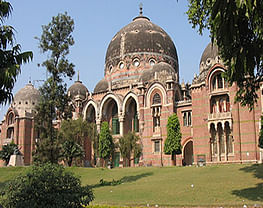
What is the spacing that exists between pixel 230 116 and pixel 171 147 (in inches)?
281

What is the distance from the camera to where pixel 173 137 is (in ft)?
125

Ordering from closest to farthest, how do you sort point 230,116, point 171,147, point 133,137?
1. point 230,116
2. point 171,147
3. point 133,137

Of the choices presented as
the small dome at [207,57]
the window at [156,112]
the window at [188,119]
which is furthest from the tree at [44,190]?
the small dome at [207,57]

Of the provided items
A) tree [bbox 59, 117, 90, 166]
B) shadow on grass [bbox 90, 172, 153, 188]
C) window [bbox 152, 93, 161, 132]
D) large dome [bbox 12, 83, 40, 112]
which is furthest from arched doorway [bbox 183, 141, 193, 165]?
large dome [bbox 12, 83, 40, 112]

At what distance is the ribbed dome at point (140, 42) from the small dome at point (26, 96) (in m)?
15.5

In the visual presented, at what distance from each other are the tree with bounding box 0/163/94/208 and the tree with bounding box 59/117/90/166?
83.7 ft

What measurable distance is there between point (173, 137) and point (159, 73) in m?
9.69

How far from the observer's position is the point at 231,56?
14258mm

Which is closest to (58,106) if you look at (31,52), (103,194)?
(103,194)

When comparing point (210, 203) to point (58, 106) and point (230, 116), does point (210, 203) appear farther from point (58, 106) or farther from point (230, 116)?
point (230, 116)

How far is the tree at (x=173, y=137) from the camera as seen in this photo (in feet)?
123

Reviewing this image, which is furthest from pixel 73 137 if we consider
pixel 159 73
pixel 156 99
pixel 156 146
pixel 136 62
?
pixel 136 62

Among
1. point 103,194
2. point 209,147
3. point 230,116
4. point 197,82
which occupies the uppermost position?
point 197,82

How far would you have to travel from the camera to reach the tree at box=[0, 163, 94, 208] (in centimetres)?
1181
